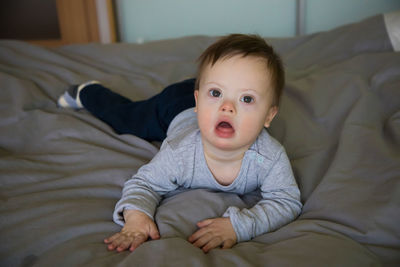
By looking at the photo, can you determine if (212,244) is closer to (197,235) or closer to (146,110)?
(197,235)

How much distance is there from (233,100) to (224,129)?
0.08m

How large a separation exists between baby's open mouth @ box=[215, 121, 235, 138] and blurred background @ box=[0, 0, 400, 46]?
80.7 inches

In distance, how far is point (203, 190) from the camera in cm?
95

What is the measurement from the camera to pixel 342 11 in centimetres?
262

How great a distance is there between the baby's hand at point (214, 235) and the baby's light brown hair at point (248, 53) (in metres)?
0.36

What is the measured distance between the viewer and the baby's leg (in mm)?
1252

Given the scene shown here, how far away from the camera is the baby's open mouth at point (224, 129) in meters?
0.88

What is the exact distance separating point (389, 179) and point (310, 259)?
1.17 feet

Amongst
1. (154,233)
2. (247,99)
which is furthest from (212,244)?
(247,99)

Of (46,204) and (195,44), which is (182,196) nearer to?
(46,204)

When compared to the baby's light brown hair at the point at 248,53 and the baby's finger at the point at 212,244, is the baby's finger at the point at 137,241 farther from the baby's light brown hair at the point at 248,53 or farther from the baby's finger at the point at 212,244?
the baby's light brown hair at the point at 248,53

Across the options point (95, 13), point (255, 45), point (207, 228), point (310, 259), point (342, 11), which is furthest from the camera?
point (95, 13)

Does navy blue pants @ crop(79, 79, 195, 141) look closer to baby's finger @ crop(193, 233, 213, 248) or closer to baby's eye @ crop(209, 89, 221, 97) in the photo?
baby's eye @ crop(209, 89, 221, 97)

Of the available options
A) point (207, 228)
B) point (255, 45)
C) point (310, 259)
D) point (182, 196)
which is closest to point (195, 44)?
point (255, 45)
